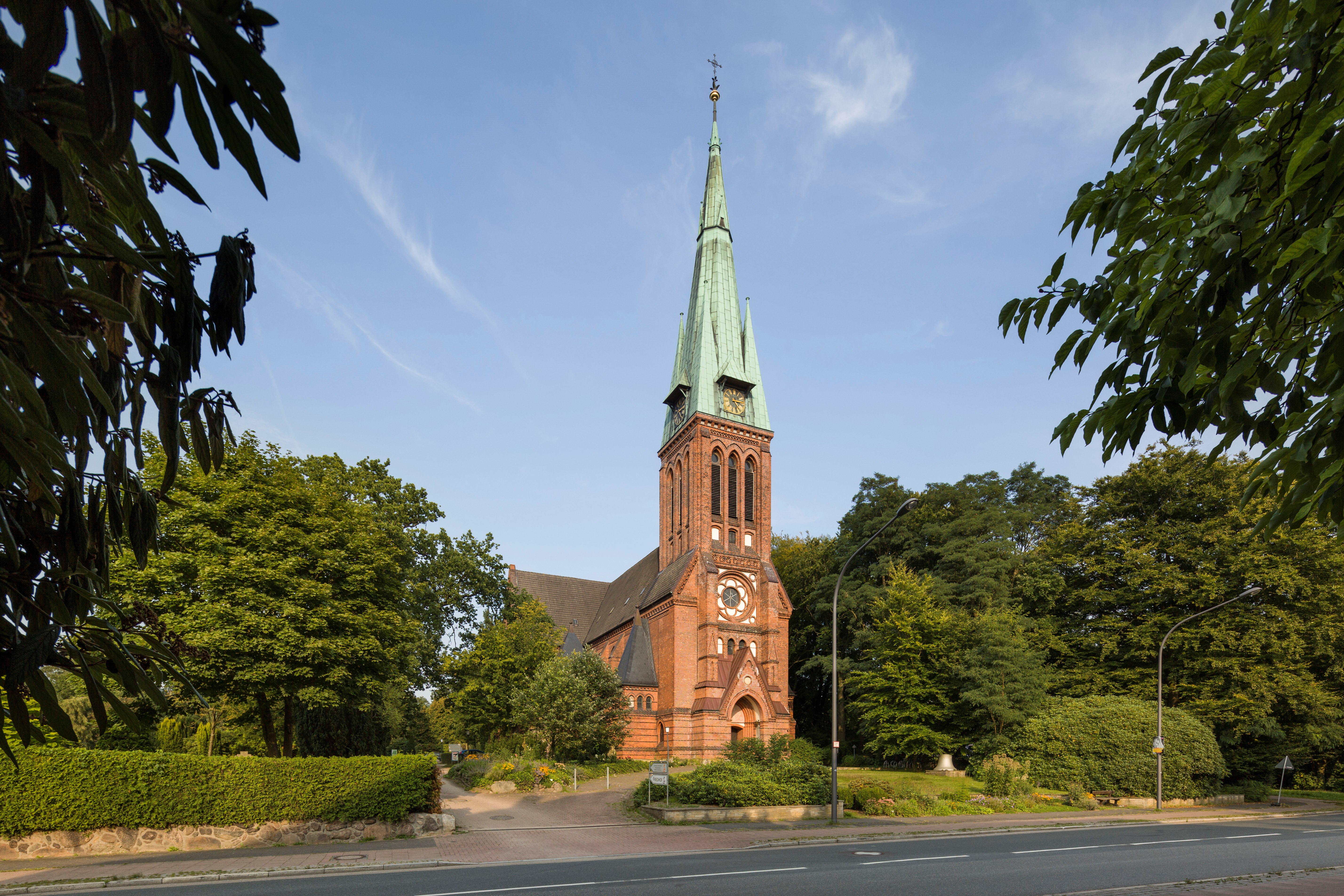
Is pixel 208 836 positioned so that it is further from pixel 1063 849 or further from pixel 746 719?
pixel 746 719

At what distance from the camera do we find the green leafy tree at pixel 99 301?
1.16 meters

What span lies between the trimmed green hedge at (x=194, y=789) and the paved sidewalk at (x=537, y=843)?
0.64m

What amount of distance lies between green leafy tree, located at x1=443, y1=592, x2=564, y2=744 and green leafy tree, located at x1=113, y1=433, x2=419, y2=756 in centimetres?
1382

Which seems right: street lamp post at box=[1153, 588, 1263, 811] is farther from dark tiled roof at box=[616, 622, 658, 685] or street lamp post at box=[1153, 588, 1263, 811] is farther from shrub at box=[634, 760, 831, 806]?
dark tiled roof at box=[616, 622, 658, 685]

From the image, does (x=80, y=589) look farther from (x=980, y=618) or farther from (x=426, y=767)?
(x=980, y=618)

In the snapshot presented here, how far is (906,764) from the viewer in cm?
3834

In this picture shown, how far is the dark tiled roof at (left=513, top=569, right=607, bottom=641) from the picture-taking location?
62312 mm

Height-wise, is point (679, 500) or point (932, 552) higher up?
point (679, 500)

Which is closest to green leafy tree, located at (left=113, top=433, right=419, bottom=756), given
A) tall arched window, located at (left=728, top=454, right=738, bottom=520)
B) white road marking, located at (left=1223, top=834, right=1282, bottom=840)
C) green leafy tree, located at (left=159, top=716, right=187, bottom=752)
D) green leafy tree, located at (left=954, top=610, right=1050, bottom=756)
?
green leafy tree, located at (left=159, top=716, right=187, bottom=752)

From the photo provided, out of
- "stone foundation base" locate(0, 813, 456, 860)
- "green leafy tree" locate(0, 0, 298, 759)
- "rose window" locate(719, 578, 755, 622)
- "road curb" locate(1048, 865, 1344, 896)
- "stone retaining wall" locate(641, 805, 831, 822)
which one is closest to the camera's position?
"green leafy tree" locate(0, 0, 298, 759)

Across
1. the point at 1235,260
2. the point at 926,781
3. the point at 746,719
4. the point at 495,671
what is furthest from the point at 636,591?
the point at 1235,260

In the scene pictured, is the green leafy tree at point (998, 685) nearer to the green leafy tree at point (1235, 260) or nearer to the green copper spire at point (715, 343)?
the green copper spire at point (715, 343)

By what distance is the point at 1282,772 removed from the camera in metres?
33.5

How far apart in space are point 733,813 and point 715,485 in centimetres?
2684
